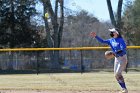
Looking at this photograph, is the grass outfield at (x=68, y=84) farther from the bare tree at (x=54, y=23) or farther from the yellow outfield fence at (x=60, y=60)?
the bare tree at (x=54, y=23)

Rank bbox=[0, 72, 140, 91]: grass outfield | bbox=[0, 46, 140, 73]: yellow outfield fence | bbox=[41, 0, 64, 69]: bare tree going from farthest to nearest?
1. bbox=[41, 0, 64, 69]: bare tree
2. bbox=[0, 46, 140, 73]: yellow outfield fence
3. bbox=[0, 72, 140, 91]: grass outfield

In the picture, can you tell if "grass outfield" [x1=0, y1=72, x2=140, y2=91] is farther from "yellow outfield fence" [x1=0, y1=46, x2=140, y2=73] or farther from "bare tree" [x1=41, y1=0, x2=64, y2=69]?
"bare tree" [x1=41, y1=0, x2=64, y2=69]

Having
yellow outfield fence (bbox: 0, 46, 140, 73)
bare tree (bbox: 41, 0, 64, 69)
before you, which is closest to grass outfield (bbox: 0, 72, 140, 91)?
yellow outfield fence (bbox: 0, 46, 140, 73)

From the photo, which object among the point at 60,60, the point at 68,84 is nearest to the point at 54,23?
the point at 60,60

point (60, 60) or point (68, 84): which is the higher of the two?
point (68, 84)

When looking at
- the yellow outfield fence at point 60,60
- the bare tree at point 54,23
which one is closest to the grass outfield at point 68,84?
the yellow outfield fence at point 60,60

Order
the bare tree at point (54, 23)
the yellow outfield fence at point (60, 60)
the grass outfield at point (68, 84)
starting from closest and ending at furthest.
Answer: the grass outfield at point (68, 84) → the yellow outfield fence at point (60, 60) → the bare tree at point (54, 23)

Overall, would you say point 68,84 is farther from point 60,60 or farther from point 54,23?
point 54,23

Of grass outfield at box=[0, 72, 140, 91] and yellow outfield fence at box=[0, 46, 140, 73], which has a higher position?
grass outfield at box=[0, 72, 140, 91]

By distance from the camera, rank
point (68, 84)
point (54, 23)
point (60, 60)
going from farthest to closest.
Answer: point (54, 23) < point (60, 60) < point (68, 84)

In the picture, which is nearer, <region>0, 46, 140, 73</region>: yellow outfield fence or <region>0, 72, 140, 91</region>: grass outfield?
<region>0, 72, 140, 91</region>: grass outfield

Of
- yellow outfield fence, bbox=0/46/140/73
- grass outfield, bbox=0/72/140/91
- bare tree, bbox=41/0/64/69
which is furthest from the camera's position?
bare tree, bbox=41/0/64/69

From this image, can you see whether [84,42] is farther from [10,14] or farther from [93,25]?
[10,14]

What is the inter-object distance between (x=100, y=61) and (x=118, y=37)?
2397 centimetres
